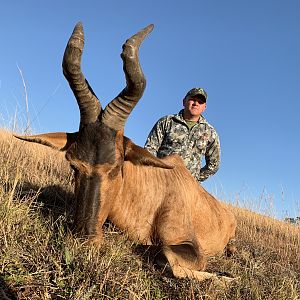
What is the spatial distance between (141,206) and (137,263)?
3.59 feet

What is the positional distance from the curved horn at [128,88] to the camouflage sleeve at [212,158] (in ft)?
13.1

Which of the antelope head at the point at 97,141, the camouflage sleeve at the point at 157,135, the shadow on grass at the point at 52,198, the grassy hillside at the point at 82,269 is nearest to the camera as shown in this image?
the grassy hillside at the point at 82,269

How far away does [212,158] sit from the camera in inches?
342

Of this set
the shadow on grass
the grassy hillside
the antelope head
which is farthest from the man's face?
the antelope head

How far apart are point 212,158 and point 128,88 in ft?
14.1

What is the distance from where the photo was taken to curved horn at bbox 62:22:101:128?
179 inches

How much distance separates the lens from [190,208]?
5664 millimetres

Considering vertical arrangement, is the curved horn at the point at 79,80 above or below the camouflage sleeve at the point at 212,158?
below

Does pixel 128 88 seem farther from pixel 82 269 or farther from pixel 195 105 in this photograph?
pixel 195 105

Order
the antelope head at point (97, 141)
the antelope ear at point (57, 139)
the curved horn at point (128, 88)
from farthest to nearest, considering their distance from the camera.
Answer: the antelope ear at point (57, 139) → the curved horn at point (128, 88) → the antelope head at point (97, 141)

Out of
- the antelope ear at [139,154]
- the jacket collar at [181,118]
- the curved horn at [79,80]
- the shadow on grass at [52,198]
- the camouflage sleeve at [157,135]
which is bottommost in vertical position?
the shadow on grass at [52,198]

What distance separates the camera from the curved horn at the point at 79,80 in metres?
4.55

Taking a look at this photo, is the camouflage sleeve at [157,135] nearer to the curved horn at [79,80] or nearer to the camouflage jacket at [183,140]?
the camouflage jacket at [183,140]

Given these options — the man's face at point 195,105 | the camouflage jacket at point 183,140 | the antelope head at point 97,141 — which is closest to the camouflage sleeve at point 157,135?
the camouflage jacket at point 183,140
